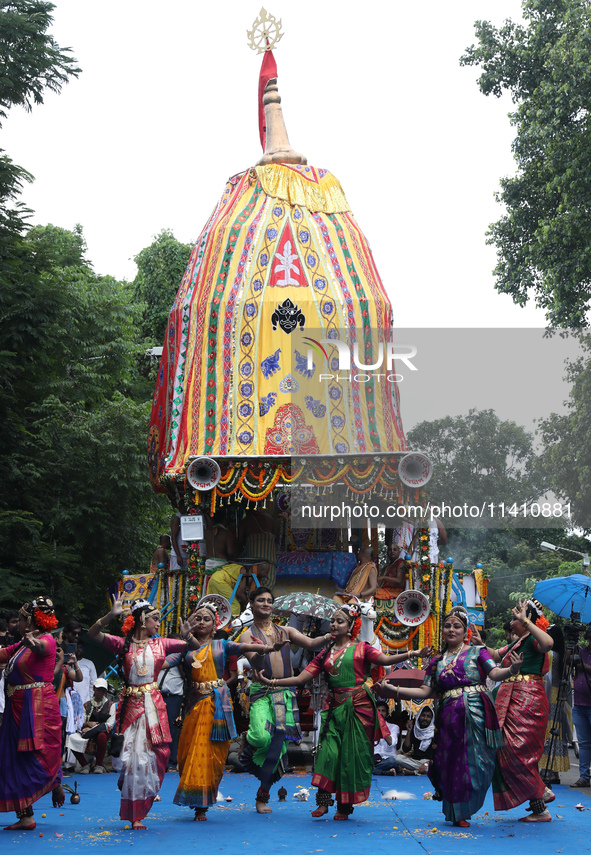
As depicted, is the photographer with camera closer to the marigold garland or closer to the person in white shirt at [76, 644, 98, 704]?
the marigold garland

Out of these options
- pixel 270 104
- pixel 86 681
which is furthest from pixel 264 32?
pixel 86 681

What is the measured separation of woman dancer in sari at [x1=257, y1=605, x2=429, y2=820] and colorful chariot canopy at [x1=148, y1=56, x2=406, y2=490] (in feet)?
26.8

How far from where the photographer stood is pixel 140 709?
7945mm

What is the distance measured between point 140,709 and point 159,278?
26.6 metres

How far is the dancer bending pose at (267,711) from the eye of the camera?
845 centimetres

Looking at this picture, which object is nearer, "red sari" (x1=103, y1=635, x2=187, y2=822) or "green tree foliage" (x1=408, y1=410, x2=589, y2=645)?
"red sari" (x1=103, y1=635, x2=187, y2=822)

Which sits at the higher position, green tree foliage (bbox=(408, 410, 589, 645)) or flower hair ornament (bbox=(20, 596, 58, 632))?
green tree foliage (bbox=(408, 410, 589, 645))

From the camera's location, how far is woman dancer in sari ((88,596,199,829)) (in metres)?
7.76

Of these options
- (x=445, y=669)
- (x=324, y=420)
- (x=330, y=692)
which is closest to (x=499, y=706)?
(x=445, y=669)

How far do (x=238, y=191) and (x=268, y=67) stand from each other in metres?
3.13

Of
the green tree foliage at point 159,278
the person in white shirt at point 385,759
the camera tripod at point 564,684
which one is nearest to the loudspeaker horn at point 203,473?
the person in white shirt at point 385,759

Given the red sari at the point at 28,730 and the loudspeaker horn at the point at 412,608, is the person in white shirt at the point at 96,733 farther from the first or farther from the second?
the loudspeaker horn at the point at 412,608

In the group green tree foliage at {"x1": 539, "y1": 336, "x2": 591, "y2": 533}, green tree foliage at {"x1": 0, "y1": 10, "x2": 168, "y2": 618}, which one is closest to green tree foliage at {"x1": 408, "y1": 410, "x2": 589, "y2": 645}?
green tree foliage at {"x1": 539, "y1": 336, "x2": 591, "y2": 533}

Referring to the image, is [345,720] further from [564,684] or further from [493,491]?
[493,491]
